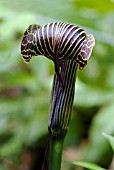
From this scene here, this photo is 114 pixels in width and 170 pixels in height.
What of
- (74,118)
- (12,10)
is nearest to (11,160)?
(74,118)

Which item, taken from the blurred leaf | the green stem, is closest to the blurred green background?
the blurred leaf

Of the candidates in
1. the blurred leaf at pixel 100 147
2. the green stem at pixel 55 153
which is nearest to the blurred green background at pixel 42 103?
the blurred leaf at pixel 100 147

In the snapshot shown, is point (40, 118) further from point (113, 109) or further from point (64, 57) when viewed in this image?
point (64, 57)

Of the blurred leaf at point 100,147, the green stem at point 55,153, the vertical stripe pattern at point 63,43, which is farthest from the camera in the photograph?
the blurred leaf at point 100,147

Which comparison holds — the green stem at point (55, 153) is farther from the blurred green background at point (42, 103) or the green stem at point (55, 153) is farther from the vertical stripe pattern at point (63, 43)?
the blurred green background at point (42, 103)

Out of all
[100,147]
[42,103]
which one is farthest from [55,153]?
[42,103]
